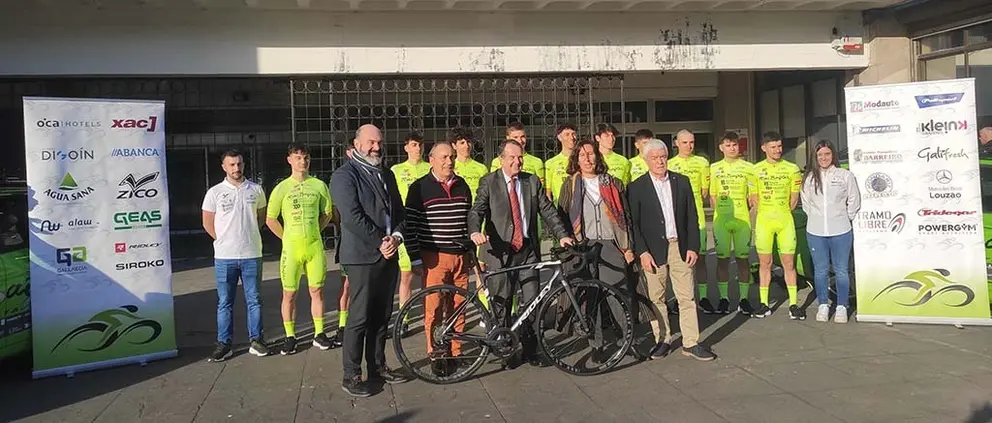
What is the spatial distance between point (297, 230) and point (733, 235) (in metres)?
4.31

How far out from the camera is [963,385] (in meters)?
5.06

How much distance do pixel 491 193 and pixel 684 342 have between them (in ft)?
6.47

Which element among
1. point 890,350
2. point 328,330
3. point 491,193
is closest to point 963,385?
point 890,350

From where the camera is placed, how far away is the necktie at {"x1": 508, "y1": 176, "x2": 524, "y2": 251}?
18.3 feet

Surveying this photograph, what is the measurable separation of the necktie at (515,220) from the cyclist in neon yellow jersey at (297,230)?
1.68 meters

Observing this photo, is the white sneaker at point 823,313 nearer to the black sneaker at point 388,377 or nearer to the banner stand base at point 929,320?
the banner stand base at point 929,320

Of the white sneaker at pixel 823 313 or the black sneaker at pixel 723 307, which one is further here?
the black sneaker at pixel 723 307

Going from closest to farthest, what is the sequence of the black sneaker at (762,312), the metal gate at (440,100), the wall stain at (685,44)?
1. the black sneaker at (762,312)
2. the metal gate at (440,100)
3. the wall stain at (685,44)

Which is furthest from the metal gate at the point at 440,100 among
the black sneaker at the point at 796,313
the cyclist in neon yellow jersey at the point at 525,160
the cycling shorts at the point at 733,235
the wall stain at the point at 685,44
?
the black sneaker at the point at 796,313

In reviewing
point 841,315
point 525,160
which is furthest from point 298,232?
point 841,315

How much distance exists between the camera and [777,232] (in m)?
7.21

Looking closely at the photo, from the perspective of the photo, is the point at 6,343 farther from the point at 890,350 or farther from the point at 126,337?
the point at 890,350

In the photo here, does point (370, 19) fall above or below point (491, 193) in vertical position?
above

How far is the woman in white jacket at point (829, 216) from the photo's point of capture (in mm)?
6844
